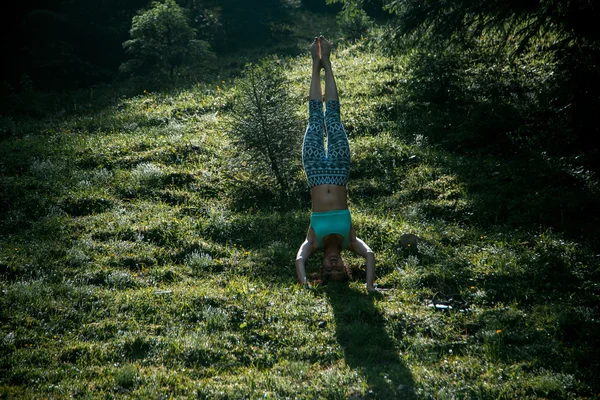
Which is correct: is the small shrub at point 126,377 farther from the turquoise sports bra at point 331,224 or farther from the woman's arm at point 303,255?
the turquoise sports bra at point 331,224

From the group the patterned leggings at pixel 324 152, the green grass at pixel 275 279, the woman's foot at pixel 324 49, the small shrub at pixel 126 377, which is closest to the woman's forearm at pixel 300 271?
the green grass at pixel 275 279

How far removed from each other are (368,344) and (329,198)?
264 centimetres

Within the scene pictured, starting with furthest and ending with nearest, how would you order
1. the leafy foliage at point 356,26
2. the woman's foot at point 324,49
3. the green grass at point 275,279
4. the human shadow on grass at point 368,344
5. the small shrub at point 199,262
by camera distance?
1. the leafy foliage at point 356,26
2. the woman's foot at point 324,49
3. the small shrub at point 199,262
4. the green grass at point 275,279
5. the human shadow on grass at point 368,344

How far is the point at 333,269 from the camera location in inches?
308

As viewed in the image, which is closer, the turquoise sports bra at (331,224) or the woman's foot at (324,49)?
the turquoise sports bra at (331,224)

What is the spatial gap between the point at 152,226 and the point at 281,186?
3.16 m

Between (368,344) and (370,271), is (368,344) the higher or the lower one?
the lower one

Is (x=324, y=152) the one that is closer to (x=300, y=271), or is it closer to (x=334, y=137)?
(x=334, y=137)

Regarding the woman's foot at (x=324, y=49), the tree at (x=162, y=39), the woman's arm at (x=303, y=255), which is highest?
the tree at (x=162, y=39)

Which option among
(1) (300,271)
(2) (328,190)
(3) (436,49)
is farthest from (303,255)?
(3) (436,49)

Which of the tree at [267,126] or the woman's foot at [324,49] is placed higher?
the woman's foot at [324,49]

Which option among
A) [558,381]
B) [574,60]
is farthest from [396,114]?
[558,381]

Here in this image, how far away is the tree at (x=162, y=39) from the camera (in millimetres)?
20438

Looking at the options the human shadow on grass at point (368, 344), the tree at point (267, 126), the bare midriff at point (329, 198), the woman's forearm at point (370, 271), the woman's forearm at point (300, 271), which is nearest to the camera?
the human shadow on grass at point (368, 344)
